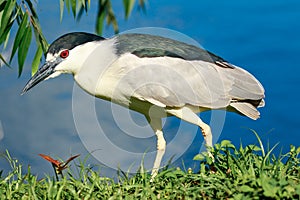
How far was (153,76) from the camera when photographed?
4.60 metres

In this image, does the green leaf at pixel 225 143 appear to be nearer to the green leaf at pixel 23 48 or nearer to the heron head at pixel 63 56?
the heron head at pixel 63 56

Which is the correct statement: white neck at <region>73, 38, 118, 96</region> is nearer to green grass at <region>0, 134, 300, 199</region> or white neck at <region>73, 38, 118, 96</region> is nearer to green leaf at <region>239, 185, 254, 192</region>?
green grass at <region>0, 134, 300, 199</region>

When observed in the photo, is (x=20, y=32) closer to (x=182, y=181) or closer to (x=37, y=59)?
(x=37, y=59)

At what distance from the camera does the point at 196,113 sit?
16.0 ft

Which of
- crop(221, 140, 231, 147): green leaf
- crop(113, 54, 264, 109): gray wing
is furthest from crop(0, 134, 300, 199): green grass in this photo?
crop(113, 54, 264, 109): gray wing

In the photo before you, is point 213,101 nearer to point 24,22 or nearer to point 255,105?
point 255,105

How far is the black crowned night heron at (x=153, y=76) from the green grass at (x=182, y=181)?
32.3 inches

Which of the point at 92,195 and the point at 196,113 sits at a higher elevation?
the point at 196,113

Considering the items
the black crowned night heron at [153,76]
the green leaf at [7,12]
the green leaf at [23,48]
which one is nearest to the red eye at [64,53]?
the black crowned night heron at [153,76]

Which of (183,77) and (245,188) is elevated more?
(183,77)

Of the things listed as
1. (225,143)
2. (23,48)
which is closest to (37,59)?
(23,48)

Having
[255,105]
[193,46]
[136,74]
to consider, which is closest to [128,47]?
[136,74]

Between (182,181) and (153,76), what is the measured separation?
117cm

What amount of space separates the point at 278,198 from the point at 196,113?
1.96m
